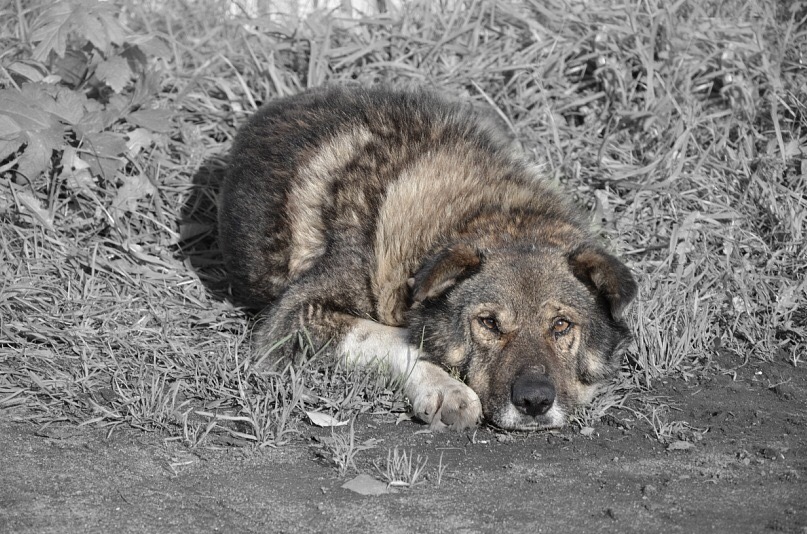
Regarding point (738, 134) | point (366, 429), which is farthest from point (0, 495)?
point (738, 134)

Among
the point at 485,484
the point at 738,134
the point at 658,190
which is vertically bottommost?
the point at 485,484

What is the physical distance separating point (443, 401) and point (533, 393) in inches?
15.4

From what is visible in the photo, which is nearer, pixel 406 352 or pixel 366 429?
pixel 366 429

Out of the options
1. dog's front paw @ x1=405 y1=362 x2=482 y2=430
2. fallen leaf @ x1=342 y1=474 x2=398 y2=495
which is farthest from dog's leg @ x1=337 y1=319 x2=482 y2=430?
fallen leaf @ x1=342 y1=474 x2=398 y2=495

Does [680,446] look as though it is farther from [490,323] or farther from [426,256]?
[426,256]

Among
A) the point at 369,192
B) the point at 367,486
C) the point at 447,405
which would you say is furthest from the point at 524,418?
the point at 369,192

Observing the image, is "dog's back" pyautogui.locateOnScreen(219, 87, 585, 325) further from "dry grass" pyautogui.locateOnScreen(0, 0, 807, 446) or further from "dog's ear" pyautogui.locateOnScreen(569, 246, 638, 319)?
"dry grass" pyautogui.locateOnScreen(0, 0, 807, 446)

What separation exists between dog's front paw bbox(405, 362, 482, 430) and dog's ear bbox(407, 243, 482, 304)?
353 millimetres

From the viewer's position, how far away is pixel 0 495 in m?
3.20

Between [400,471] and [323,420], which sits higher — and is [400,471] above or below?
above

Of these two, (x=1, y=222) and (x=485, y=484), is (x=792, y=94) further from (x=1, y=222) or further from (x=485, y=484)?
(x=1, y=222)

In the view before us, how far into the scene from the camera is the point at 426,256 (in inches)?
165

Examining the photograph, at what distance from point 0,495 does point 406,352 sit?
1.73 metres

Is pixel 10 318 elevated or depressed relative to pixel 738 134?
depressed
